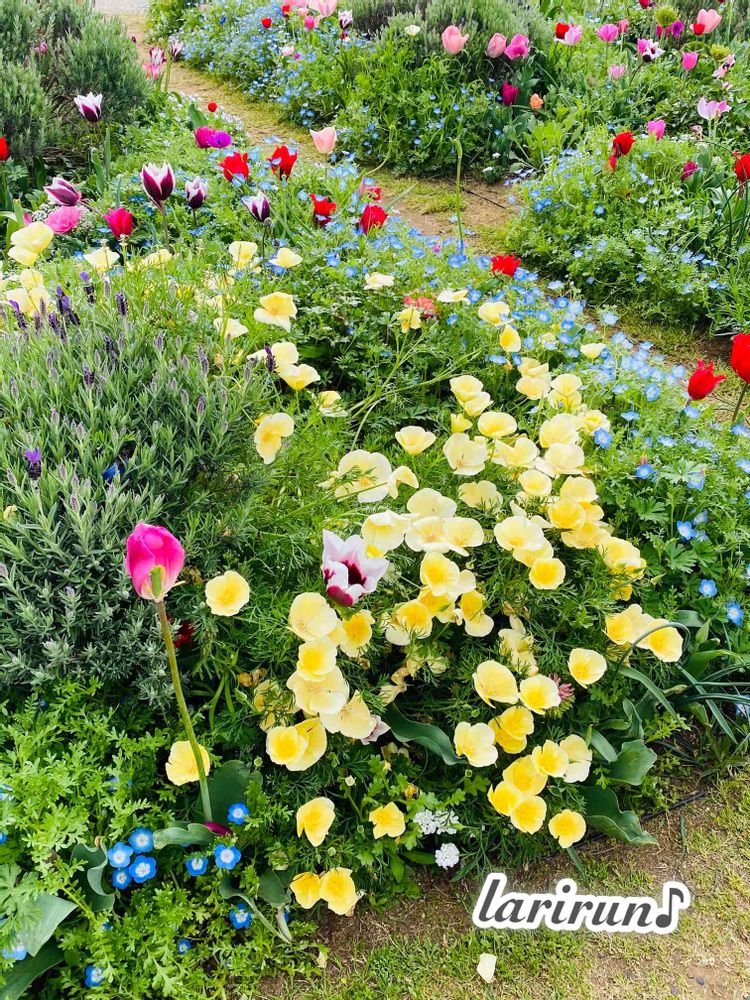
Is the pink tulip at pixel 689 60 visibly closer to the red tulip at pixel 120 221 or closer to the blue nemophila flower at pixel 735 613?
the red tulip at pixel 120 221

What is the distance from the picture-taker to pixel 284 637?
196 centimetres

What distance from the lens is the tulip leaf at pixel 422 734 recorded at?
1952 millimetres

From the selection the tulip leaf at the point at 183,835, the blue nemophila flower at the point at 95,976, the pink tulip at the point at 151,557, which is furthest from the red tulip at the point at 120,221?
the blue nemophila flower at the point at 95,976

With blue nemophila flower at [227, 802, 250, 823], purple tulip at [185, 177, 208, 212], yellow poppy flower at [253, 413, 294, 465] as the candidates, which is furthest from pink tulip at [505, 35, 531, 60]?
blue nemophila flower at [227, 802, 250, 823]

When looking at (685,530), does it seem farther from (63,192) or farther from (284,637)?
(63,192)

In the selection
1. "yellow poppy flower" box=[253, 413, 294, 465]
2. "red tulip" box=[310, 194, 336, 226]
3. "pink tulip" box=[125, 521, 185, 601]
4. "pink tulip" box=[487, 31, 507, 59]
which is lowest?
"yellow poppy flower" box=[253, 413, 294, 465]

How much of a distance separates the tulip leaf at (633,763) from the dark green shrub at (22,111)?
4572 mm

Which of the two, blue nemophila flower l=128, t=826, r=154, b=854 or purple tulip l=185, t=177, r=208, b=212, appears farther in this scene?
purple tulip l=185, t=177, r=208, b=212

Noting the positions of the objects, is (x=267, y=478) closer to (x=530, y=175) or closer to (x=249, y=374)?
(x=249, y=374)

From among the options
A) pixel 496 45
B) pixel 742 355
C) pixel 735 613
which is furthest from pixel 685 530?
pixel 496 45

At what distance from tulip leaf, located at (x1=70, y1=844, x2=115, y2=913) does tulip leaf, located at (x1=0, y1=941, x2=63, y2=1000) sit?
0.35ft

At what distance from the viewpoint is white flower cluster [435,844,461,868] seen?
6.32 feet

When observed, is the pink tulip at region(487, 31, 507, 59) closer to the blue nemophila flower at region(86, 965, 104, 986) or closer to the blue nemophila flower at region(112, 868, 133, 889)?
the blue nemophila flower at region(112, 868, 133, 889)

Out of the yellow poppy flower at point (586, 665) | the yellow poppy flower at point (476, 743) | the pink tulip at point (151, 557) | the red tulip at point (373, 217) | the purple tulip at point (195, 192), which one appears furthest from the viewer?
the red tulip at point (373, 217)
